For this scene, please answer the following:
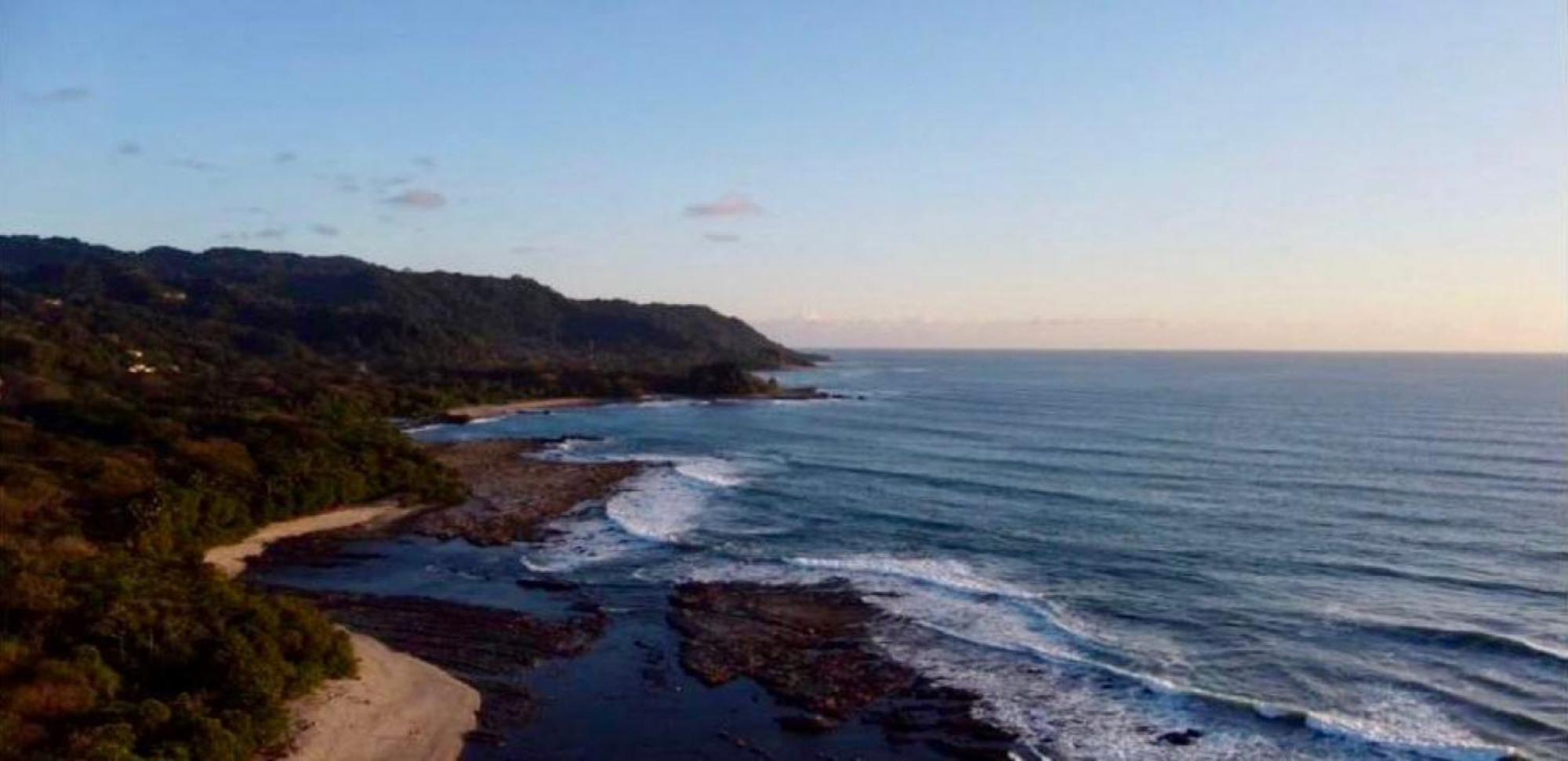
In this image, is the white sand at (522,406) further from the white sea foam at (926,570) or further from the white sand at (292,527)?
the white sea foam at (926,570)

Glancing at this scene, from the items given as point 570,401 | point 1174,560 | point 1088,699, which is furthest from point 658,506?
point 570,401

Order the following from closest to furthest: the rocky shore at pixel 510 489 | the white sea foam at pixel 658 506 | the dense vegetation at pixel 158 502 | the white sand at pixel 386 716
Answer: the dense vegetation at pixel 158 502, the white sand at pixel 386 716, the white sea foam at pixel 658 506, the rocky shore at pixel 510 489

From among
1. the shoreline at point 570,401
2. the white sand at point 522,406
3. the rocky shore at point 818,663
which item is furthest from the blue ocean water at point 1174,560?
the white sand at point 522,406

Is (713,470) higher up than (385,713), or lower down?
higher up

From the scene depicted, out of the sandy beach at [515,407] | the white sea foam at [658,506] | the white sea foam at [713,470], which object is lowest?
the white sea foam at [658,506]

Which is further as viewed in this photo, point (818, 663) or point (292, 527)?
point (292, 527)

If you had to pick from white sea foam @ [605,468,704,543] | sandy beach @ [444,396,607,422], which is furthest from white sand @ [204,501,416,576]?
sandy beach @ [444,396,607,422]

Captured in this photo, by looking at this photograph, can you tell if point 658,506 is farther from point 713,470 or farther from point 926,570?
point 926,570
